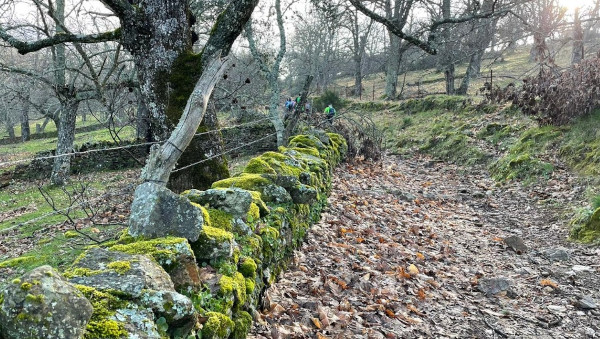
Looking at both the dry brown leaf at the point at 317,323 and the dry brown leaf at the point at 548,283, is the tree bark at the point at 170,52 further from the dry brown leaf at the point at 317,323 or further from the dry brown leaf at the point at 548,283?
the dry brown leaf at the point at 548,283

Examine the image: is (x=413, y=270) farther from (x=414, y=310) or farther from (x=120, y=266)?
(x=120, y=266)

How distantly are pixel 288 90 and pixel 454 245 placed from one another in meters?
36.2

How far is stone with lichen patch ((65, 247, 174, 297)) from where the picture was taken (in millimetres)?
1889

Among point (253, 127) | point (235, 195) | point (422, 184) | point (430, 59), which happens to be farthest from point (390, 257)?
point (430, 59)

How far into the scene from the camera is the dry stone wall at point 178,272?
5.13 ft

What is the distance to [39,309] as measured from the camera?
55.4 inches

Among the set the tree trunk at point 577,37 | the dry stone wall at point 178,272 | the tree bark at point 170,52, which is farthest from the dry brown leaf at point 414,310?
the tree trunk at point 577,37

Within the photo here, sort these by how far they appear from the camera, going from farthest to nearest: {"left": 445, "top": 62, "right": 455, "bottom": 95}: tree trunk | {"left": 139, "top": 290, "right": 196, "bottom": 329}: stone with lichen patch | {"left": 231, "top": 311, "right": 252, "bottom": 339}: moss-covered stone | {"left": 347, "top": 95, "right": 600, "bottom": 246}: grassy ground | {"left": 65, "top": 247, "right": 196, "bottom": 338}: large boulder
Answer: {"left": 445, "top": 62, "right": 455, "bottom": 95}: tree trunk
{"left": 347, "top": 95, "right": 600, "bottom": 246}: grassy ground
{"left": 231, "top": 311, "right": 252, "bottom": 339}: moss-covered stone
{"left": 139, "top": 290, "right": 196, "bottom": 329}: stone with lichen patch
{"left": 65, "top": 247, "right": 196, "bottom": 338}: large boulder

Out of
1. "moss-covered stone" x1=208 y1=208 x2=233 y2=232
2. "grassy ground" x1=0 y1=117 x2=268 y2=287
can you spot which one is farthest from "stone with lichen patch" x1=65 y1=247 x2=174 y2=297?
"moss-covered stone" x1=208 y1=208 x2=233 y2=232

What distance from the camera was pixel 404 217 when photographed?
24.6 feet

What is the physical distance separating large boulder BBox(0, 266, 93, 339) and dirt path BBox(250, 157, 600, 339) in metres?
1.96

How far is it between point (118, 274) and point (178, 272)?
1.47 ft

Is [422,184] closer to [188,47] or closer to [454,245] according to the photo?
[454,245]

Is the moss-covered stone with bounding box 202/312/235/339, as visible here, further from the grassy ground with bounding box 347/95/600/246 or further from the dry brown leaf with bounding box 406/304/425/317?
the grassy ground with bounding box 347/95/600/246
